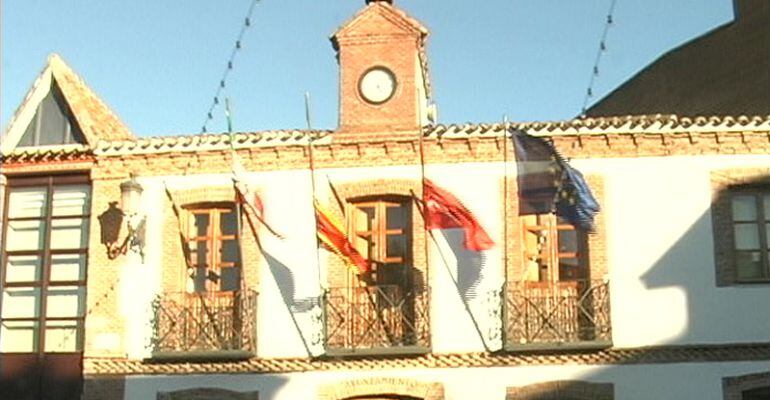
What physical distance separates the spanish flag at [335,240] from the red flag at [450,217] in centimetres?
118

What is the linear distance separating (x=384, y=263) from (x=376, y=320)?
0.98 metres

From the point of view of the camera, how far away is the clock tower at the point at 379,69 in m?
17.7

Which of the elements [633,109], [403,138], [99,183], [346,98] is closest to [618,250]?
[403,138]

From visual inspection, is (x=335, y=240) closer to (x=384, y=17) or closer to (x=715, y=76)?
(x=384, y=17)

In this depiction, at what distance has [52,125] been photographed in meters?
18.6

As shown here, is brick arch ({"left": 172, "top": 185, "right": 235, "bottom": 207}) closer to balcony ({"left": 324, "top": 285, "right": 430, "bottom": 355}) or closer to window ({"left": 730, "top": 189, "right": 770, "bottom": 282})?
balcony ({"left": 324, "top": 285, "right": 430, "bottom": 355})

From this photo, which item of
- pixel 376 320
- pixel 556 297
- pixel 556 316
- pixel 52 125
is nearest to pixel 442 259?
pixel 376 320

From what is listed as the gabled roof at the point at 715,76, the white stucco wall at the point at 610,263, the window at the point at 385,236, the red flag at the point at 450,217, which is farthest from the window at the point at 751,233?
the gabled roof at the point at 715,76

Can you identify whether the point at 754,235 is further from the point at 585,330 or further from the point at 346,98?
the point at 346,98

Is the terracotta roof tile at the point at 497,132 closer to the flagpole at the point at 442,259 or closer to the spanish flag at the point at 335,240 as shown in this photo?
the flagpole at the point at 442,259

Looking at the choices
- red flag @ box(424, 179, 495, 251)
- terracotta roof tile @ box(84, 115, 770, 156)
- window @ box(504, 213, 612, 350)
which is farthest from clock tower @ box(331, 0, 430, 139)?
window @ box(504, 213, 612, 350)

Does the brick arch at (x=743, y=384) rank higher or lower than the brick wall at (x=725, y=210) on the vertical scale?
lower

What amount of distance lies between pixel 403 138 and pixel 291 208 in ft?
6.76

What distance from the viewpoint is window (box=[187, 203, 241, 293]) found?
693 inches
